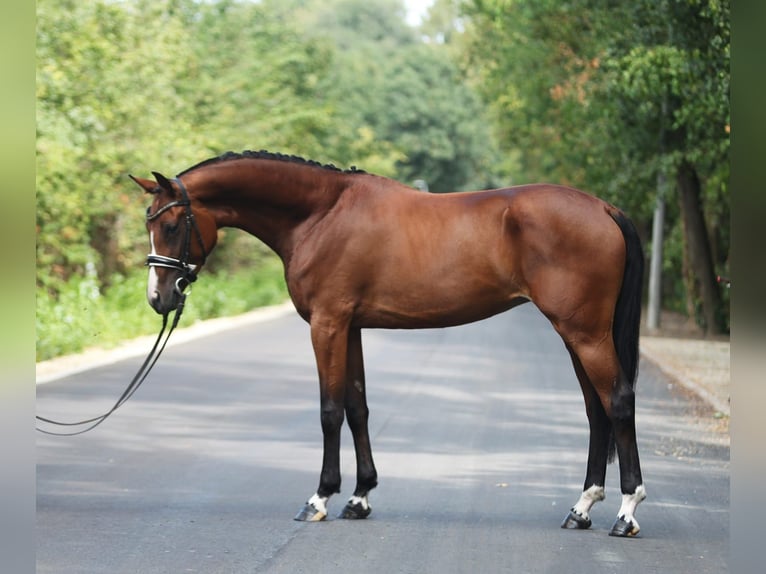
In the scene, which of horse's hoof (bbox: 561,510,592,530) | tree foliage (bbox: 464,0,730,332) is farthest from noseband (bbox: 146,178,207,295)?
tree foliage (bbox: 464,0,730,332)

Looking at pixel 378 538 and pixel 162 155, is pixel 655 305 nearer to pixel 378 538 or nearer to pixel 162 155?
pixel 162 155

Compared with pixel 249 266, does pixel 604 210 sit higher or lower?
higher

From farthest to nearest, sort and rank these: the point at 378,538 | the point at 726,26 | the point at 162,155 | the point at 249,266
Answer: the point at 249,266
the point at 162,155
the point at 726,26
the point at 378,538

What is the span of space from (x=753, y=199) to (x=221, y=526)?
5.25 metres

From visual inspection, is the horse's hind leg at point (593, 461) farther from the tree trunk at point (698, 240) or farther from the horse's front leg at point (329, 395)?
the tree trunk at point (698, 240)

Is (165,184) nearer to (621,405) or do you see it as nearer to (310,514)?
(310,514)

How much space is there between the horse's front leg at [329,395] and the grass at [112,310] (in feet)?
23.7

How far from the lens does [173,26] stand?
3005cm

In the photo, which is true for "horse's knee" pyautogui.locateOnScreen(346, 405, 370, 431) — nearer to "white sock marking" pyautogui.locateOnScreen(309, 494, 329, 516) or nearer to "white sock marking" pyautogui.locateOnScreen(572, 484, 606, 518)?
"white sock marking" pyautogui.locateOnScreen(309, 494, 329, 516)

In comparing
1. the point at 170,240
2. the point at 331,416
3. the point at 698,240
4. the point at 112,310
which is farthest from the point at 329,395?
the point at 112,310

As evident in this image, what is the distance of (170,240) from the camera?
7977 mm

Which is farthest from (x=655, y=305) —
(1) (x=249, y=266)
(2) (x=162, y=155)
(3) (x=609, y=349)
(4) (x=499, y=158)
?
(4) (x=499, y=158)

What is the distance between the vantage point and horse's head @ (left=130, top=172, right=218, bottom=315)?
7.91 m

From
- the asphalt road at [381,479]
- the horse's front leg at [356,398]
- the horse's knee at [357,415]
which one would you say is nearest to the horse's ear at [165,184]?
the horse's front leg at [356,398]
